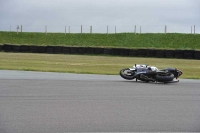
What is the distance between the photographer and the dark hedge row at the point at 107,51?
1228 inches

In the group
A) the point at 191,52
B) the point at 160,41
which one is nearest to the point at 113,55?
the point at 191,52

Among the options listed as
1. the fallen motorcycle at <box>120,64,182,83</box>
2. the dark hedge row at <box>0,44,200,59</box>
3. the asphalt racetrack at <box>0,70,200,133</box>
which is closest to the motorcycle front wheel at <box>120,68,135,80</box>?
the fallen motorcycle at <box>120,64,182,83</box>

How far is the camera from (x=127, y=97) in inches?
415

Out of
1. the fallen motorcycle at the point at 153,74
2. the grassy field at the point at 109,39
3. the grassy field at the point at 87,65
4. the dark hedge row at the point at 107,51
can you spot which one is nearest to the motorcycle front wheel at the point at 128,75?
the fallen motorcycle at the point at 153,74

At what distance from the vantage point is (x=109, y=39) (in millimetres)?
47875

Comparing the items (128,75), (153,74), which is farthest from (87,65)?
(153,74)

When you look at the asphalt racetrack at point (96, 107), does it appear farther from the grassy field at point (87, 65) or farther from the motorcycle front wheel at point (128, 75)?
the grassy field at point (87, 65)

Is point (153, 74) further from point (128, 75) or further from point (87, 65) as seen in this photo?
point (87, 65)

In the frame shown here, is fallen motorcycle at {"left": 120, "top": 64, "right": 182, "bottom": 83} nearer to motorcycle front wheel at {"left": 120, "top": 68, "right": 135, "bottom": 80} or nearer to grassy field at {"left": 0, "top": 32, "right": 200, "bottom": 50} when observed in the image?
motorcycle front wheel at {"left": 120, "top": 68, "right": 135, "bottom": 80}

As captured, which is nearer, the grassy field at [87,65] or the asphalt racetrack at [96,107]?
the asphalt racetrack at [96,107]

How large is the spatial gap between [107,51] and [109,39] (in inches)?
558

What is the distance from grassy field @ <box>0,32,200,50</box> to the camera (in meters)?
43.3

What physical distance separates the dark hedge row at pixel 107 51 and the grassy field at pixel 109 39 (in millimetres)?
8387

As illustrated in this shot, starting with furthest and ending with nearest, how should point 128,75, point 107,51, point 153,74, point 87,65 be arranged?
point 107,51 < point 87,65 < point 128,75 < point 153,74
